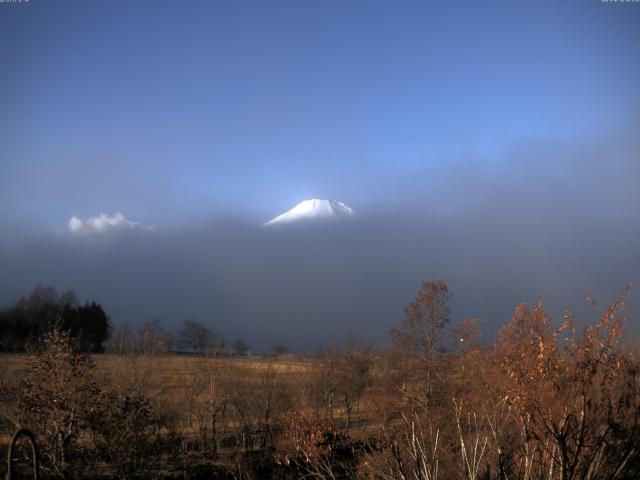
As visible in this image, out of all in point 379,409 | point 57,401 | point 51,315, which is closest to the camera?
point 57,401

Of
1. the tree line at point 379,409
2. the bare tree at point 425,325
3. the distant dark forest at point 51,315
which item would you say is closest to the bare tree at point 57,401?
the tree line at point 379,409

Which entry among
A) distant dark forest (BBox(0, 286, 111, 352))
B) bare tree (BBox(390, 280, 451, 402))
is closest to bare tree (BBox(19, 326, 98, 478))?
bare tree (BBox(390, 280, 451, 402))

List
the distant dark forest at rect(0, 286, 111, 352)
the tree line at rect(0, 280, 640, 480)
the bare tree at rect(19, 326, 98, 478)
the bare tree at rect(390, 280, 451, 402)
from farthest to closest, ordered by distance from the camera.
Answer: the distant dark forest at rect(0, 286, 111, 352) < the bare tree at rect(390, 280, 451, 402) < the bare tree at rect(19, 326, 98, 478) < the tree line at rect(0, 280, 640, 480)

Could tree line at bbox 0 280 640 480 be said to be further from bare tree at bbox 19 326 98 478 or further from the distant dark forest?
the distant dark forest

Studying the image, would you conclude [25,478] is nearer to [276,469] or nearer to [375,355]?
[276,469]

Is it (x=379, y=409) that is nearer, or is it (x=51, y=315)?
(x=379, y=409)

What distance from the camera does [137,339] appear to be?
33.0 m

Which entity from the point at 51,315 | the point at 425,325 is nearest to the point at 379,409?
the point at 425,325

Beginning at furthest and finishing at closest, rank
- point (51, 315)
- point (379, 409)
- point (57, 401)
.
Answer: point (51, 315)
point (379, 409)
point (57, 401)

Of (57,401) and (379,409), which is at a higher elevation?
(57,401)

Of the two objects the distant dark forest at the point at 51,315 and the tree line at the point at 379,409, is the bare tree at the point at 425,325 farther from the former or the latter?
the distant dark forest at the point at 51,315

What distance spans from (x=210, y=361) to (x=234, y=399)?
4978 mm

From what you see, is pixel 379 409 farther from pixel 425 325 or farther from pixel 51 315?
pixel 51 315

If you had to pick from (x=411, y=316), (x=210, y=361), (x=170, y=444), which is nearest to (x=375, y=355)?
(x=411, y=316)
